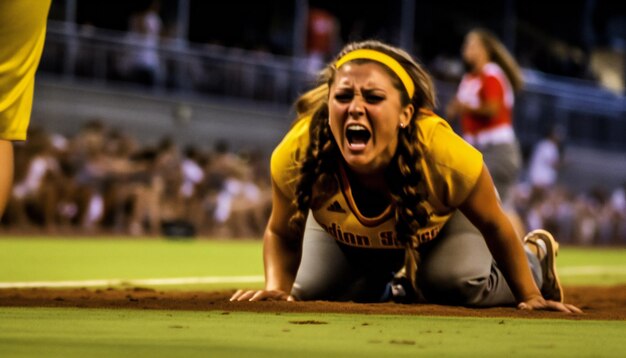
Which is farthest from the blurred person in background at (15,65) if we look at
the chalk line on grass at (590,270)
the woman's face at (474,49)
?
the chalk line on grass at (590,270)

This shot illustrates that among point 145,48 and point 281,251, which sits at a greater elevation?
point 145,48

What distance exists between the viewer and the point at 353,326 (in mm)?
4199

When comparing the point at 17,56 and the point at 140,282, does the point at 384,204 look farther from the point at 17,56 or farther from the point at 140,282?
the point at 140,282

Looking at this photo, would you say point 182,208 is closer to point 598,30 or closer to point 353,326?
point 353,326

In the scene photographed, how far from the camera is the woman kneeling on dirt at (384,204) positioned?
4.94 metres

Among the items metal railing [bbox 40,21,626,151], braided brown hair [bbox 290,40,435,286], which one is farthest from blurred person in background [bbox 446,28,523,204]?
braided brown hair [bbox 290,40,435,286]

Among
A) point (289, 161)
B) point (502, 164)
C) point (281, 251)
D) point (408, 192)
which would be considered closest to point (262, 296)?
point (281, 251)

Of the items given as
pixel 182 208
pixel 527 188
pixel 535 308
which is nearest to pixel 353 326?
pixel 535 308

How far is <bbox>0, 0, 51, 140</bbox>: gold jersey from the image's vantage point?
514cm

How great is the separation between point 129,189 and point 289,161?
454 inches

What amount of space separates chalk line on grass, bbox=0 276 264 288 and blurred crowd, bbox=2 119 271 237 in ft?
22.5

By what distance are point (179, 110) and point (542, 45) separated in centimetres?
1473

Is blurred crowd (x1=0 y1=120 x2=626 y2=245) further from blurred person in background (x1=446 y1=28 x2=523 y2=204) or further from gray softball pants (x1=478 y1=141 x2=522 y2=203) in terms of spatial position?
gray softball pants (x1=478 y1=141 x2=522 y2=203)

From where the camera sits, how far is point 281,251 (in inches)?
218
